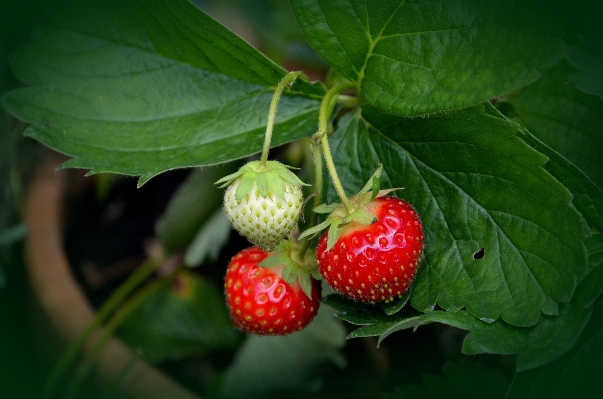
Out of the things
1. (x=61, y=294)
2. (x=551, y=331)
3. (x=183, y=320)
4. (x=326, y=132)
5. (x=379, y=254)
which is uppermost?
(x=326, y=132)

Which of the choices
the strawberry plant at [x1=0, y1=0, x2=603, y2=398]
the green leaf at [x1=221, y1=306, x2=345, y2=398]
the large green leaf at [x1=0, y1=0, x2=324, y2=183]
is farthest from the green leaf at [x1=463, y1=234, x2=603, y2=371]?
the green leaf at [x1=221, y1=306, x2=345, y2=398]

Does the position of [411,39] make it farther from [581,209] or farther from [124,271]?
[124,271]

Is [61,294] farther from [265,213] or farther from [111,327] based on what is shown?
[265,213]

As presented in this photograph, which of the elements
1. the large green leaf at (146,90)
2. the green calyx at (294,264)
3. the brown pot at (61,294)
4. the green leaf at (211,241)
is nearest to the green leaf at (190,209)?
the green leaf at (211,241)

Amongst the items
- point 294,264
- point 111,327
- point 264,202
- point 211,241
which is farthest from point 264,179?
point 111,327

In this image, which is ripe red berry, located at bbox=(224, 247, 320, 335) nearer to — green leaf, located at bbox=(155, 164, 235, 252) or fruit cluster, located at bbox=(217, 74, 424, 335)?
fruit cluster, located at bbox=(217, 74, 424, 335)

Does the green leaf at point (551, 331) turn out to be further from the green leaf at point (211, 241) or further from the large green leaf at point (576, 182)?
the green leaf at point (211, 241)
